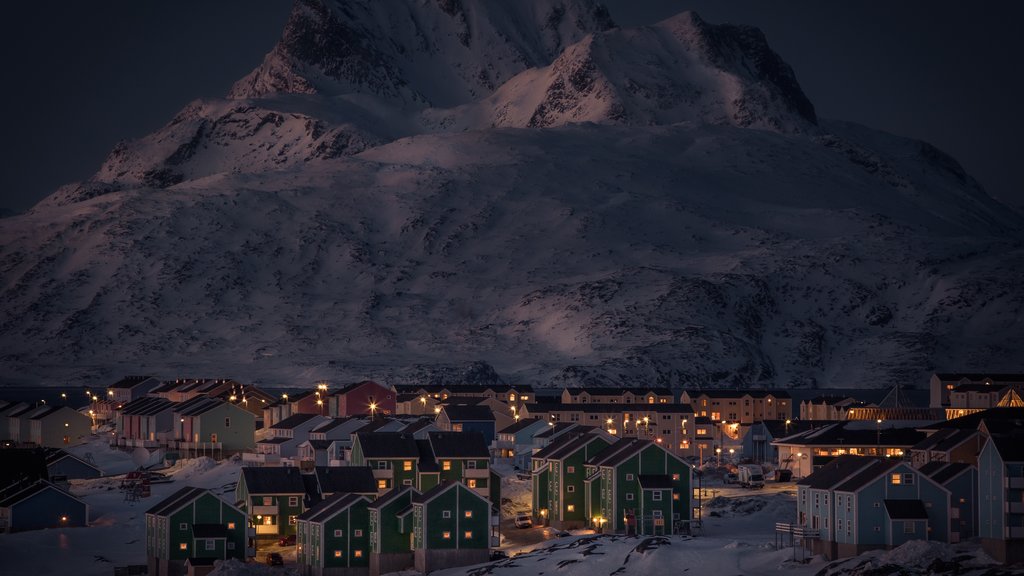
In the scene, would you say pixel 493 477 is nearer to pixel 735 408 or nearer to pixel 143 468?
pixel 143 468

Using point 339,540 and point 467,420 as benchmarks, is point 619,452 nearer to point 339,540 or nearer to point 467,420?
point 339,540

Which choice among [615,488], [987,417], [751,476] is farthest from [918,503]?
[751,476]

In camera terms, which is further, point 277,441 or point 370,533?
point 277,441

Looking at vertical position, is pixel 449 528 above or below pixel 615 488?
below

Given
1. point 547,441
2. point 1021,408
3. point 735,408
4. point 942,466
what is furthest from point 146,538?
point 735,408

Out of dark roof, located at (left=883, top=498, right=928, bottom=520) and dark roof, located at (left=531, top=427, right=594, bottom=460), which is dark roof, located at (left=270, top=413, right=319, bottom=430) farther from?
dark roof, located at (left=883, top=498, right=928, bottom=520)

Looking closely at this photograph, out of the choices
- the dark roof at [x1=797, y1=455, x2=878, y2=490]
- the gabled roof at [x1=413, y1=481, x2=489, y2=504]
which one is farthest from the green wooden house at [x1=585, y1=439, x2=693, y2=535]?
the dark roof at [x1=797, y1=455, x2=878, y2=490]
